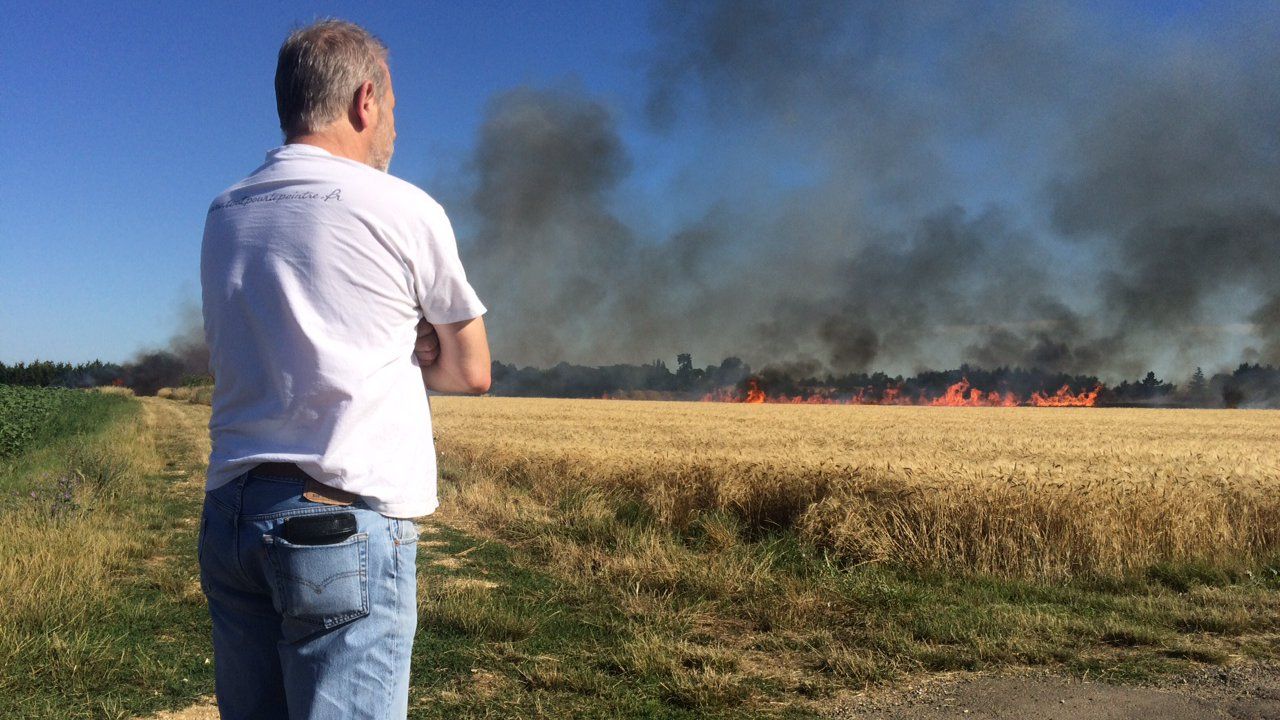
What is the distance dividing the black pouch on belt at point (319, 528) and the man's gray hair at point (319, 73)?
89 cm

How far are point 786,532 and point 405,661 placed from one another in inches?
323

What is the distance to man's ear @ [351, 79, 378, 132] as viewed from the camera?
1.98 meters

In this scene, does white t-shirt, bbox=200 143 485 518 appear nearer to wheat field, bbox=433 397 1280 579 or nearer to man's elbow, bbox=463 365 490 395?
man's elbow, bbox=463 365 490 395

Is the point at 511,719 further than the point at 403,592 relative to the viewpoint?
Yes

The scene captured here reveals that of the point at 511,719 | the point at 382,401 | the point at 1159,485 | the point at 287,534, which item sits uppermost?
the point at 382,401

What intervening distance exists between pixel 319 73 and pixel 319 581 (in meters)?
1.13

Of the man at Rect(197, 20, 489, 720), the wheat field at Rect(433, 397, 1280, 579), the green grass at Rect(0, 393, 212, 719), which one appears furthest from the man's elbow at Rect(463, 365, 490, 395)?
the wheat field at Rect(433, 397, 1280, 579)

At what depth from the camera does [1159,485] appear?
966 centimetres

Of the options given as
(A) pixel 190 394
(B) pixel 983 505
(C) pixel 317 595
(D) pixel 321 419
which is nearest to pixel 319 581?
(C) pixel 317 595

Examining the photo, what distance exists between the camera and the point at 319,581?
1689mm

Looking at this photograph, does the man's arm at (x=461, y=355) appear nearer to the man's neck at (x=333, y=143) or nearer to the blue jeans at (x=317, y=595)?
the blue jeans at (x=317, y=595)

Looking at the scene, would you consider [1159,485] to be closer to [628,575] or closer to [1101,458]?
[1101,458]

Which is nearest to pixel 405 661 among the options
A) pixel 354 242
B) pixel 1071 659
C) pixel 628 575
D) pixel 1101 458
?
pixel 354 242

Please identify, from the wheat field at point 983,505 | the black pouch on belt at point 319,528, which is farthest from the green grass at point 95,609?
the wheat field at point 983,505
